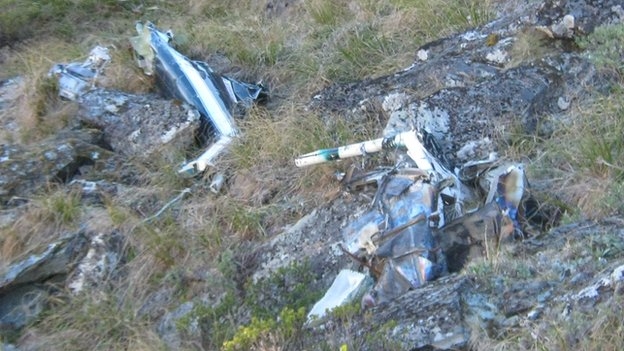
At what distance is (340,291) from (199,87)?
258cm

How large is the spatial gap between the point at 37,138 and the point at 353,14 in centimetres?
224

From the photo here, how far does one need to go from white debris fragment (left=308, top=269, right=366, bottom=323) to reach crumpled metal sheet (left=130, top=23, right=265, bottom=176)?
65.2 inches

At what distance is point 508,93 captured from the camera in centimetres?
483

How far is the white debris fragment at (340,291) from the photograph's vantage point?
3.77 metres

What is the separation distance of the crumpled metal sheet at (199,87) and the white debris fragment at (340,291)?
1.66 meters

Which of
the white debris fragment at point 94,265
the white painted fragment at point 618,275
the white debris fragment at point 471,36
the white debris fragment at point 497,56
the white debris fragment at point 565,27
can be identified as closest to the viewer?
the white painted fragment at point 618,275

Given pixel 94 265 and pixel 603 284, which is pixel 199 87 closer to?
pixel 94 265

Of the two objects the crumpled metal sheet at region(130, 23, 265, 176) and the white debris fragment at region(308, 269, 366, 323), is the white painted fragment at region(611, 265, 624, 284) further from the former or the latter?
the crumpled metal sheet at region(130, 23, 265, 176)

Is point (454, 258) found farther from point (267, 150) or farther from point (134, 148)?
point (134, 148)

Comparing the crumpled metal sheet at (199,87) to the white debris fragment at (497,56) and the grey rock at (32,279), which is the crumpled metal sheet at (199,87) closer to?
the grey rock at (32,279)

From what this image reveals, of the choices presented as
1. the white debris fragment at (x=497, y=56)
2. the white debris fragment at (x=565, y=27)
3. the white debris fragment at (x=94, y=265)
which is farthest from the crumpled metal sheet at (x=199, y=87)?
the white debris fragment at (x=565, y=27)

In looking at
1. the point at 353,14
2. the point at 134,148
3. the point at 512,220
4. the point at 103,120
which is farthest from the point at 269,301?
the point at 353,14

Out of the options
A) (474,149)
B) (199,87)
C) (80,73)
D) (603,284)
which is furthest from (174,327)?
(80,73)

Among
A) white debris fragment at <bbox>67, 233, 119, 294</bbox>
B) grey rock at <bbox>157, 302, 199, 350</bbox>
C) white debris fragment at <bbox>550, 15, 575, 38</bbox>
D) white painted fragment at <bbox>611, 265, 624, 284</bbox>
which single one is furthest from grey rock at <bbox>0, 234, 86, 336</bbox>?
white painted fragment at <bbox>611, 265, 624, 284</bbox>
